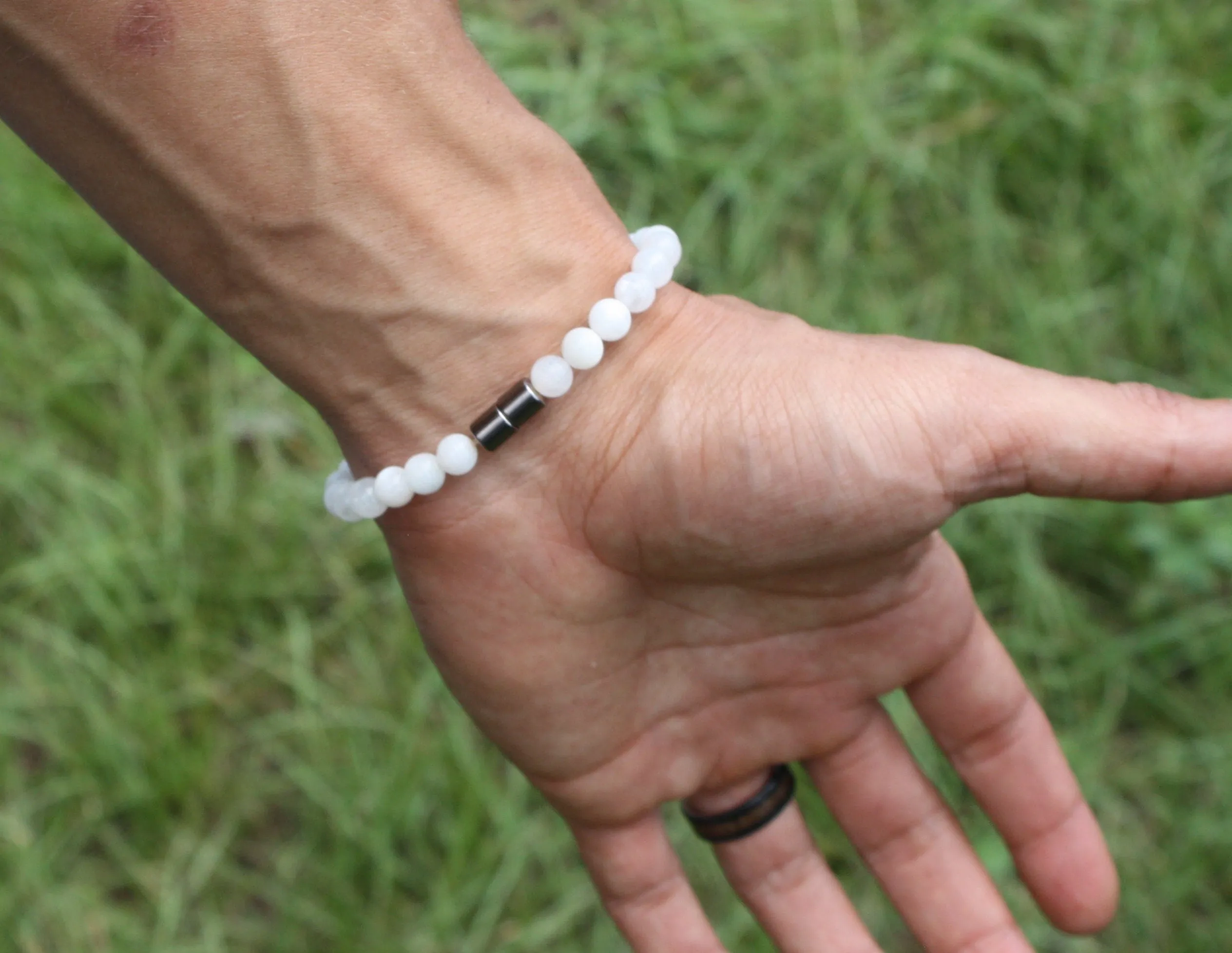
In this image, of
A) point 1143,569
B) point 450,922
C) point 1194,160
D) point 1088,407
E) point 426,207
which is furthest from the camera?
point 1194,160

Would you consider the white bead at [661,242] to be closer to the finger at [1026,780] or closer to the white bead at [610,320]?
the white bead at [610,320]

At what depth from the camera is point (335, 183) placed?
1334 mm

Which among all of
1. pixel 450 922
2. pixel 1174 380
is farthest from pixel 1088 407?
pixel 450 922

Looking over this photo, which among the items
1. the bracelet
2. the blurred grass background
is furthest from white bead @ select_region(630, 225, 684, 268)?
the blurred grass background

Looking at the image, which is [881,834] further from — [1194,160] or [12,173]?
[12,173]

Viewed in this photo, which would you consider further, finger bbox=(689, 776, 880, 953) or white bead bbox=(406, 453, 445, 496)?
finger bbox=(689, 776, 880, 953)

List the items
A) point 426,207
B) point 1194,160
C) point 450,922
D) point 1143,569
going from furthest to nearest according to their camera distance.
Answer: point 1194,160
point 1143,569
point 450,922
point 426,207

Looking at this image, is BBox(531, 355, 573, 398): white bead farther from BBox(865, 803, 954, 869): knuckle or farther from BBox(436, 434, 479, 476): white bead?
BBox(865, 803, 954, 869): knuckle

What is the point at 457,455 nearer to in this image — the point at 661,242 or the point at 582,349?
the point at 582,349

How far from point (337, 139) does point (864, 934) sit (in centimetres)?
129

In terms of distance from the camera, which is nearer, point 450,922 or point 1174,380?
point 450,922

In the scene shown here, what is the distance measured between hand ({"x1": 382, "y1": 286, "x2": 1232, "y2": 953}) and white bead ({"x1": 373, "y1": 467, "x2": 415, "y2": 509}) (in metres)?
0.04

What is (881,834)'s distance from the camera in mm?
1626

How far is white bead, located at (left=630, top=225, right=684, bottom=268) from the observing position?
1.45 m
